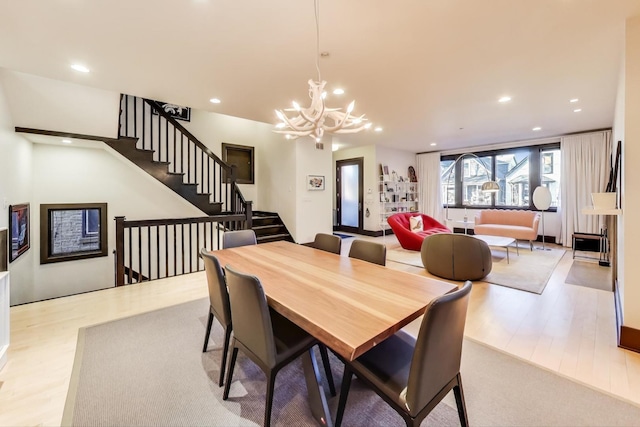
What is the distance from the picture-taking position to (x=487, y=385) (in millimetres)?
1826

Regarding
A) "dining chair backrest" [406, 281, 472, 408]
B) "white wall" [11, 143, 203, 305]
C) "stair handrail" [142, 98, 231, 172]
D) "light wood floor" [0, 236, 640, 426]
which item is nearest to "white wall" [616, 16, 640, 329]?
"light wood floor" [0, 236, 640, 426]

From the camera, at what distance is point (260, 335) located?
142 centimetres

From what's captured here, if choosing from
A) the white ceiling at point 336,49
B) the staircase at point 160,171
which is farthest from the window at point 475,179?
the staircase at point 160,171

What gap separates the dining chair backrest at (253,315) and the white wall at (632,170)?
2909 millimetres

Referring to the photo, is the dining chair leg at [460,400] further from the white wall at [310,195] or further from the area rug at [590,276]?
the white wall at [310,195]

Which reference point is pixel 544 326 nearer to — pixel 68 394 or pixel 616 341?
pixel 616 341

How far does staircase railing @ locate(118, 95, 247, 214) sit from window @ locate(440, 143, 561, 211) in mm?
6364

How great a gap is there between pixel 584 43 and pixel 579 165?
476cm

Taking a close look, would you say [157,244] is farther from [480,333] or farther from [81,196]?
[480,333]

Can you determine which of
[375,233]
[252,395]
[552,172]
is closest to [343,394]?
[252,395]

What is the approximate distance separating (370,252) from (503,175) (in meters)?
6.95

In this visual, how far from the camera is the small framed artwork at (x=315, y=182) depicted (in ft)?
19.9

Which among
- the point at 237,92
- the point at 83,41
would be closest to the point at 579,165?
the point at 237,92

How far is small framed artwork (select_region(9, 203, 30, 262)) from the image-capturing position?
10.7 ft
